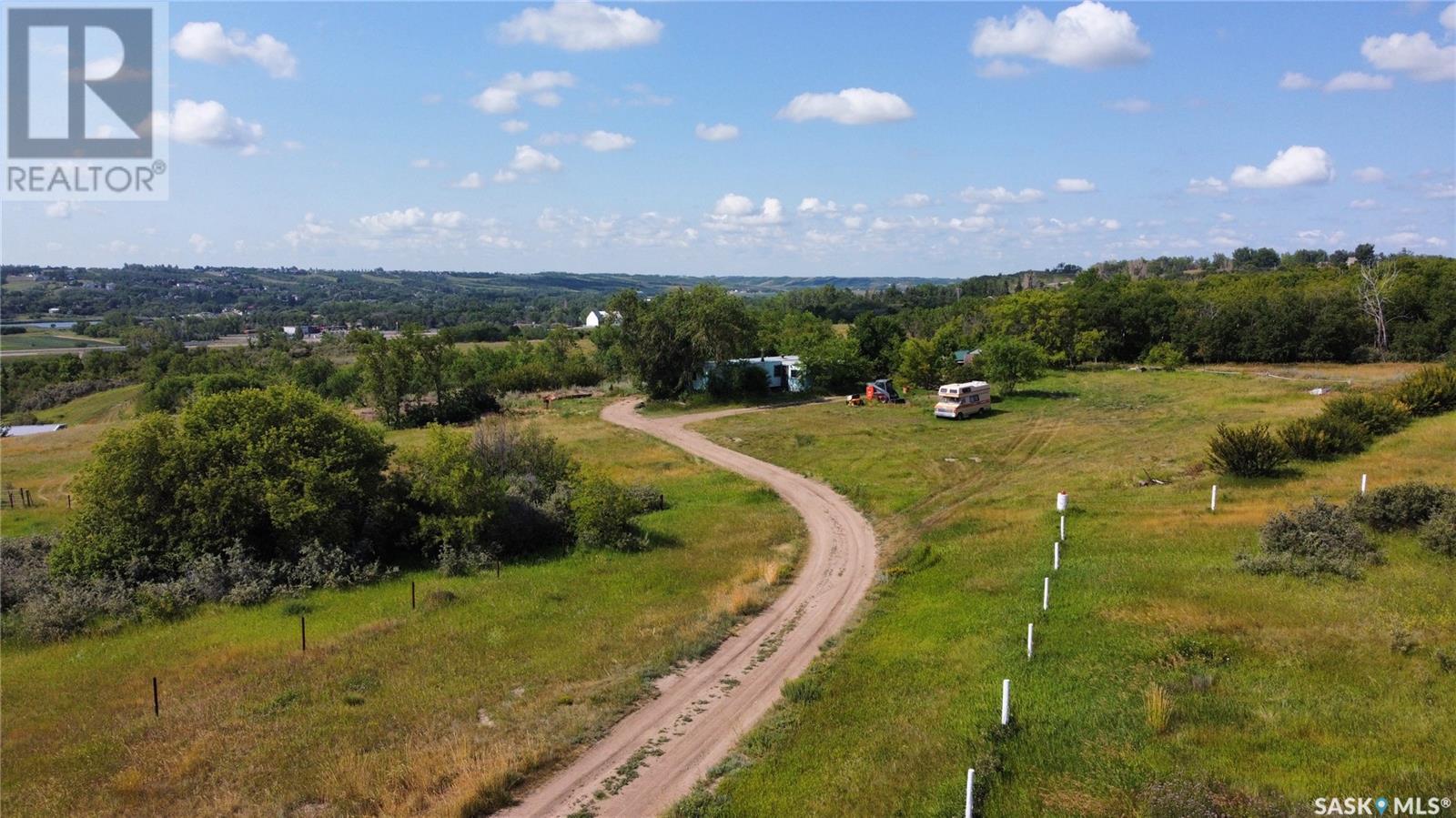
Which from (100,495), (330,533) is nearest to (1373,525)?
(330,533)


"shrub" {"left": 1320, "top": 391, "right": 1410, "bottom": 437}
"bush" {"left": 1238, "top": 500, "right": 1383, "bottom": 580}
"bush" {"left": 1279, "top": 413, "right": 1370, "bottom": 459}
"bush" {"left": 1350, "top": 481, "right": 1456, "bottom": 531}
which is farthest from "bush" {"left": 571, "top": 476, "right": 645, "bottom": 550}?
"shrub" {"left": 1320, "top": 391, "right": 1410, "bottom": 437}

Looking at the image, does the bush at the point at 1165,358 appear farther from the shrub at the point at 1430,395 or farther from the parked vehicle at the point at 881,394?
the shrub at the point at 1430,395

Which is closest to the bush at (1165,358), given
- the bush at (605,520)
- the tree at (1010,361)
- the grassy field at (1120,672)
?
the tree at (1010,361)

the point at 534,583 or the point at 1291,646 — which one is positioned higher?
the point at 1291,646

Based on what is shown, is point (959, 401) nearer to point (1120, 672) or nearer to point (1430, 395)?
point (1430, 395)

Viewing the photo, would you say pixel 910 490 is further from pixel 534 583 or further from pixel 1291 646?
pixel 1291 646

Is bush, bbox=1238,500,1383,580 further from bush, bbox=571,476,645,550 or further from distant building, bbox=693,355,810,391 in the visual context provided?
distant building, bbox=693,355,810,391
